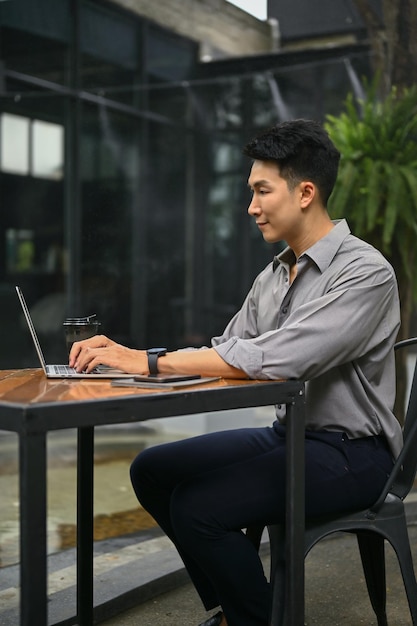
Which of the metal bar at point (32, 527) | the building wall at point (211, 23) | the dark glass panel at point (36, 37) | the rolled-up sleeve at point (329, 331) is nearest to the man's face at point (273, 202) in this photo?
the rolled-up sleeve at point (329, 331)

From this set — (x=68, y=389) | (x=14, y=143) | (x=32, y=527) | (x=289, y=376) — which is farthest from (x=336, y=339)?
(x=14, y=143)

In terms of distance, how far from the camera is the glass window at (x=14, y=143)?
32.2 feet

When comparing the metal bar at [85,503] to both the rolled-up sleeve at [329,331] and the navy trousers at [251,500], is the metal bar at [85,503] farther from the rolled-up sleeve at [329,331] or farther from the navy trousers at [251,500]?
the rolled-up sleeve at [329,331]

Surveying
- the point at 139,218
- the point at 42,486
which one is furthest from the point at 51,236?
the point at 42,486

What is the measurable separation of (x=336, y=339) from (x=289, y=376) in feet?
0.50

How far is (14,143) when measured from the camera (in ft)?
32.3

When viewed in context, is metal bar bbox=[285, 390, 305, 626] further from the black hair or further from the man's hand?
the black hair

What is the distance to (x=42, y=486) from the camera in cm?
183

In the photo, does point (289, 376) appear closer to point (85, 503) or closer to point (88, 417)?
point (88, 417)

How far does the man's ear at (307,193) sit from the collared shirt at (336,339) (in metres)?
0.11

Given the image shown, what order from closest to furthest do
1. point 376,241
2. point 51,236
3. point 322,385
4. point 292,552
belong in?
1. point 292,552
2. point 322,385
3. point 376,241
4. point 51,236

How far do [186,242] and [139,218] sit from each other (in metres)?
0.59

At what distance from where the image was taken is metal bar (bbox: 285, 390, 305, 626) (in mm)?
2207

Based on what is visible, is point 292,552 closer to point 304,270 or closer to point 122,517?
point 304,270
